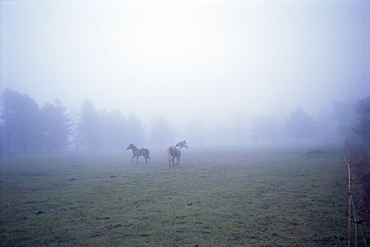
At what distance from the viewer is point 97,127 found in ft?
235

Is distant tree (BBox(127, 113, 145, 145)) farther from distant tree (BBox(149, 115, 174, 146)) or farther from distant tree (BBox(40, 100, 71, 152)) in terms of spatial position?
distant tree (BBox(40, 100, 71, 152))

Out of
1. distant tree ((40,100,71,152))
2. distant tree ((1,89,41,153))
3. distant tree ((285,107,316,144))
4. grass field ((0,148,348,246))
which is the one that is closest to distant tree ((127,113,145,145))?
distant tree ((40,100,71,152))

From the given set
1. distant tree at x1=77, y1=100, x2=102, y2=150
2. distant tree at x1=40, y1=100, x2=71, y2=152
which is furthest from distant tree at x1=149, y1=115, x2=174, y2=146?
distant tree at x1=40, y1=100, x2=71, y2=152

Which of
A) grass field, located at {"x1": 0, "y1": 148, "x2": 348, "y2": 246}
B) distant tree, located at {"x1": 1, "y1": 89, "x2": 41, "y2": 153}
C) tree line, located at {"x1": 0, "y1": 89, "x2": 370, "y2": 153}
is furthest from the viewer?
tree line, located at {"x1": 0, "y1": 89, "x2": 370, "y2": 153}

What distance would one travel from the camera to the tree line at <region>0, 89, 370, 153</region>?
52.8 meters

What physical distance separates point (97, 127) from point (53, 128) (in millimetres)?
14340

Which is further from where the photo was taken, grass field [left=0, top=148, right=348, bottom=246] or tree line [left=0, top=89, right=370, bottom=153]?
tree line [left=0, top=89, right=370, bottom=153]

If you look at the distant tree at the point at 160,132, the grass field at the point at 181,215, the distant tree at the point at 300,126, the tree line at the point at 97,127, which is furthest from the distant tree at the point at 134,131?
the grass field at the point at 181,215

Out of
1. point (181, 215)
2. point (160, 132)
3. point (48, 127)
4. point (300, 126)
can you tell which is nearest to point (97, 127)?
point (48, 127)

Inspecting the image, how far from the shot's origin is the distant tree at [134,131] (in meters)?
79.3

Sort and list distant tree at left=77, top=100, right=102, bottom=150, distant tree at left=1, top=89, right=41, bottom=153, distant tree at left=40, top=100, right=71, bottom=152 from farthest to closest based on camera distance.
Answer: distant tree at left=77, top=100, right=102, bottom=150 → distant tree at left=40, top=100, right=71, bottom=152 → distant tree at left=1, top=89, right=41, bottom=153

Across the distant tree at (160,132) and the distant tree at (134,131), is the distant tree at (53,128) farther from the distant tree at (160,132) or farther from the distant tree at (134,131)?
the distant tree at (160,132)

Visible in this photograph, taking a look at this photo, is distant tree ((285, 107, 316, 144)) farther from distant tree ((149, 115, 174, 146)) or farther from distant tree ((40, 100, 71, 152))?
distant tree ((40, 100, 71, 152))

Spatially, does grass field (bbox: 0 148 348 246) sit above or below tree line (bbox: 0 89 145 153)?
below
